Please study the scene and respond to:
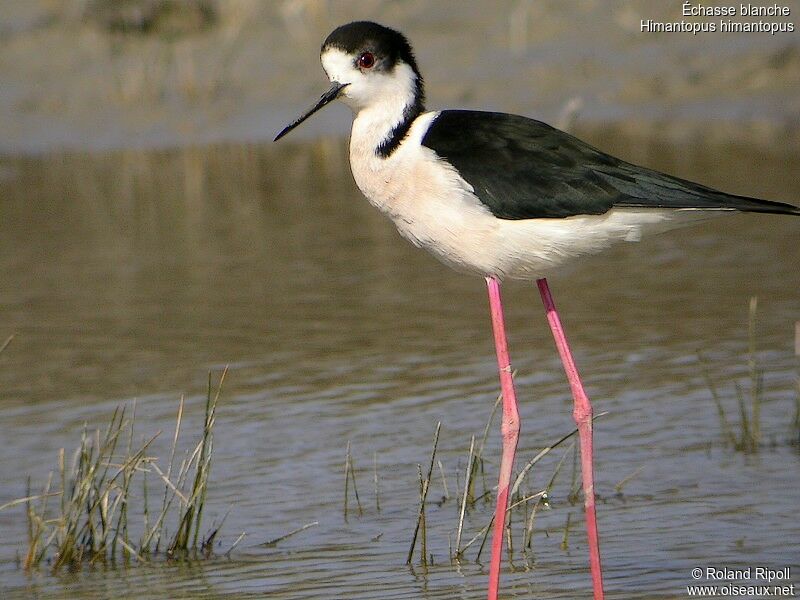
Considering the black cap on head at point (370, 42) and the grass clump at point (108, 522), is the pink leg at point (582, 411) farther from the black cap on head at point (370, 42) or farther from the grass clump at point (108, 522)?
the grass clump at point (108, 522)

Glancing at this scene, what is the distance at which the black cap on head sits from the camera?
3975 millimetres

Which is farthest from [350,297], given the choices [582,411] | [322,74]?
[322,74]

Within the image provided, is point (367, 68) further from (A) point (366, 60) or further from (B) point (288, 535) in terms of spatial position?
(B) point (288, 535)

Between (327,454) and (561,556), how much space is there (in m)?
1.11

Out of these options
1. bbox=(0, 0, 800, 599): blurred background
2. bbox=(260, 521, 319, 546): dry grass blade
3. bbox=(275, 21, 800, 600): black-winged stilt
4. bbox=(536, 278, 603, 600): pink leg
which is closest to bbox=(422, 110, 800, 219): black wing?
bbox=(275, 21, 800, 600): black-winged stilt

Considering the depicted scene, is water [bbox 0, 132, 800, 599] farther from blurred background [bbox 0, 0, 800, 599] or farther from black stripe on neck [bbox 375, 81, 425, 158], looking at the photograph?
black stripe on neck [bbox 375, 81, 425, 158]

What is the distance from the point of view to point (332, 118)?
1098cm

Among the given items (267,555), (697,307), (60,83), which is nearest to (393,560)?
(267,555)

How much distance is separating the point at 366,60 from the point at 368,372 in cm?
209

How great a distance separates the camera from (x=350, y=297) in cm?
689

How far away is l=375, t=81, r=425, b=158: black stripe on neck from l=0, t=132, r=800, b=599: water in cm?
56

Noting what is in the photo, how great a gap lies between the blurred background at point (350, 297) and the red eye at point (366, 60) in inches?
28.8

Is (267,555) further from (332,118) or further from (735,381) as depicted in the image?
(332,118)

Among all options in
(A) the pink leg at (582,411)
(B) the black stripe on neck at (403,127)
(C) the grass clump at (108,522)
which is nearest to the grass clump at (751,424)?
(A) the pink leg at (582,411)
